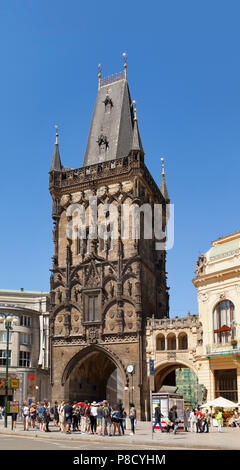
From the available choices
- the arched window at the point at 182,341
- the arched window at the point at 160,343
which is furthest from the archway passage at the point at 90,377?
the arched window at the point at 182,341

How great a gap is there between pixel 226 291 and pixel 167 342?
992cm

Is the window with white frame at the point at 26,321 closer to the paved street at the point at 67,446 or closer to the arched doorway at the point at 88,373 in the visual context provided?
the arched doorway at the point at 88,373

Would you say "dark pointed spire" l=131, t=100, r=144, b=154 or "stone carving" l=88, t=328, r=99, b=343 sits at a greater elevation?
"dark pointed spire" l=131, t=100, r=144, b=154

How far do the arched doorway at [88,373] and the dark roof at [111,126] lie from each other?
829 inches

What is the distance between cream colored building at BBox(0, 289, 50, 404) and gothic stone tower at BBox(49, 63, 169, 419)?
9.94 m

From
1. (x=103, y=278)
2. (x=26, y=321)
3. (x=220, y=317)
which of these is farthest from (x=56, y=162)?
(x=220, y=317)

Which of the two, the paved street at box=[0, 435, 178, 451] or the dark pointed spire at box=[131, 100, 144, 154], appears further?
the dark pointed spire at box=[131, 100, 144, 154]

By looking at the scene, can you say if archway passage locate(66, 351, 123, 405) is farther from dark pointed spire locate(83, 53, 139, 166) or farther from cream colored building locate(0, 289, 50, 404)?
dark pointed spire locate(83, 53, 139, 166)

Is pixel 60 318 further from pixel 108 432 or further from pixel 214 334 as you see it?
pixel 108 432

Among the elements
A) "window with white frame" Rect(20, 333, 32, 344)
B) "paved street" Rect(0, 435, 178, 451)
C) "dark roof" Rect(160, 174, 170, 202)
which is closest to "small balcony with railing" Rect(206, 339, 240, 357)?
"paved street" Rect(0, 435, 178, 451)

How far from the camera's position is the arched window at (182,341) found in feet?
165

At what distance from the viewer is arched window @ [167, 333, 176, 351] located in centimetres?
5034
